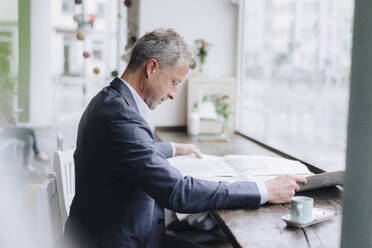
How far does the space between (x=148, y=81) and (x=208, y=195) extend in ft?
1.33

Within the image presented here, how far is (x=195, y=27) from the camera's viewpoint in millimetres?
2691

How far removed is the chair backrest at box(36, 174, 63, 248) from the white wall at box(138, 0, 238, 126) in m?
1.44

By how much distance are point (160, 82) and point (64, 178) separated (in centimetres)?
59

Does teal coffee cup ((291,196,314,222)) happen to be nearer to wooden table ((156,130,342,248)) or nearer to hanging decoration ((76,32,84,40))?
wooden table ((156,130,342,248))

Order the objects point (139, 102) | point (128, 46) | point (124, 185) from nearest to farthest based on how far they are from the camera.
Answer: point (124, 185)
point (139, 102)
point (128, 46)

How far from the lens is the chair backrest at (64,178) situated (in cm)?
145

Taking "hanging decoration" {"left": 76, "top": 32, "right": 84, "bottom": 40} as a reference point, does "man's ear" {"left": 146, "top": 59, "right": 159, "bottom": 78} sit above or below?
below

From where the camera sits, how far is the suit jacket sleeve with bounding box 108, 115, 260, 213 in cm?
106

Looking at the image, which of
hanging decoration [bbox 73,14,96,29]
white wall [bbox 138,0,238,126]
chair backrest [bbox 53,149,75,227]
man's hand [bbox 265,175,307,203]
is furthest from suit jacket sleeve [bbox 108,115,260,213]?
hanging decoration [bbox 73,14,96,29]

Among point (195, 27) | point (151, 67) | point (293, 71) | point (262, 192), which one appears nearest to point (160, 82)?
point (151, 67)

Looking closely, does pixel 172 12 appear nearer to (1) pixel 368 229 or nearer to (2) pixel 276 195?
(2) pixel 276 195

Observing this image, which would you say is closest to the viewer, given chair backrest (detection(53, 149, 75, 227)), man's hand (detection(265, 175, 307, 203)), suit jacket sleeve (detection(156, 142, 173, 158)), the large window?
man's hand (detection(265, 175, 307, 203))

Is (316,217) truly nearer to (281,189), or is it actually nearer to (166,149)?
(281,189)

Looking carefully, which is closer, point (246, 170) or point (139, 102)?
point (139, 102)
